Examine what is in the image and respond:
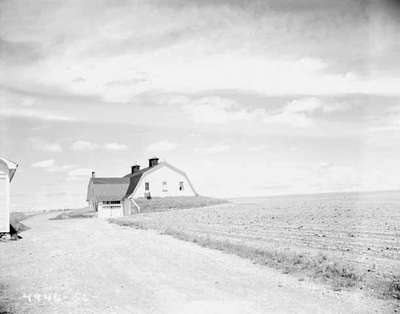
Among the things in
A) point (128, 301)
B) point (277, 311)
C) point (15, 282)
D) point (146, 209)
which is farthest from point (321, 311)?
point (146, 209)

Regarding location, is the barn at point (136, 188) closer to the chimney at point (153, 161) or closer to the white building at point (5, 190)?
the chimney at point (153, 161)

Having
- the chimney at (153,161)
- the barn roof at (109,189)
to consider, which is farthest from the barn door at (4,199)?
the chimney at (153,161)

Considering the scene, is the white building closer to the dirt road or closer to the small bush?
the dirt road

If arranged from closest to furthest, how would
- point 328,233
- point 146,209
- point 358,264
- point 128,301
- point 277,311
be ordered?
point 277,311
point 128,301
point 358,264
point 328,233
point 146,209

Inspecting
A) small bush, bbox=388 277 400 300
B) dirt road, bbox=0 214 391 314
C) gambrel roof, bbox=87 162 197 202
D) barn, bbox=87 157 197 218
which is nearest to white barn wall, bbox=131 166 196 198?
barn, bbox=87 157 197 218

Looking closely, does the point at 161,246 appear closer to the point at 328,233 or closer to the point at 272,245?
the point at 272,245

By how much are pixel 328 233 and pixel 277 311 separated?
13742mm

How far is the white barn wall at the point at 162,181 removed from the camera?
172ft

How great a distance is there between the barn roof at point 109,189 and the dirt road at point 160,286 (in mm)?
35990

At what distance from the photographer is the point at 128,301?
807 centimetres

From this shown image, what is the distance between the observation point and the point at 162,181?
54.0 metres

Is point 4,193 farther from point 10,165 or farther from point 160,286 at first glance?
point 160,286

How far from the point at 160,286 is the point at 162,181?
4486 centimetres

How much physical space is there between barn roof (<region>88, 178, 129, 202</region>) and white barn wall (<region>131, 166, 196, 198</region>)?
2.59 m
